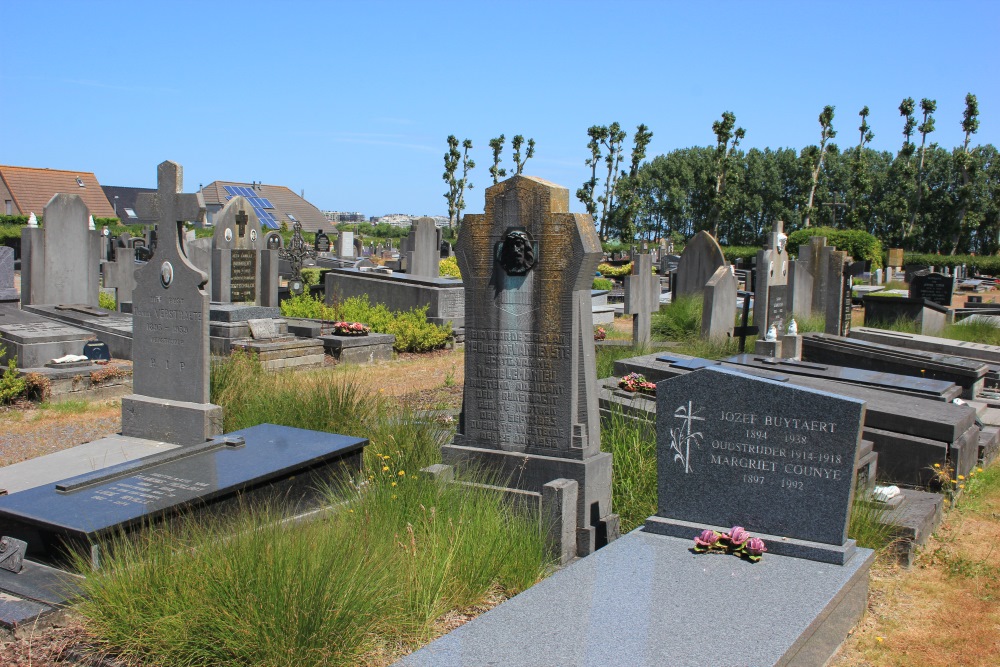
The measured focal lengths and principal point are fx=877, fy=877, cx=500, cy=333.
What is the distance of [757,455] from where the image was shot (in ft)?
16.8

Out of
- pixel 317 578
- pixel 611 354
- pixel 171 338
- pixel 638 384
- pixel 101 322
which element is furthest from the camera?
pixel 101 322

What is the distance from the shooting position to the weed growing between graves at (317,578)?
149 inches

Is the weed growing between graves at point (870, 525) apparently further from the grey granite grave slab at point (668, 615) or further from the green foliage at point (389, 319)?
the green foliage at point (389, 319)

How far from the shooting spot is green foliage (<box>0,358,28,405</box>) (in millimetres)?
10016

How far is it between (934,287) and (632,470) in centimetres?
1803

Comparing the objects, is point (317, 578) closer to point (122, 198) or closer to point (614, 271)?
point (614, 271)

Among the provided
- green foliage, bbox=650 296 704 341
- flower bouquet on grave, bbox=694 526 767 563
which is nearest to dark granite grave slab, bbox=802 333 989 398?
green foliage, bbox=650 296 704 341

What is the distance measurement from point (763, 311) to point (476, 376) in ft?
28.7

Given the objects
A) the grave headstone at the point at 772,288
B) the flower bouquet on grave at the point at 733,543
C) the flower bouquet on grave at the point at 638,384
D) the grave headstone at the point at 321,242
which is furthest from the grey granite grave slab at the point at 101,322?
the grave headstone at the point at 321,242

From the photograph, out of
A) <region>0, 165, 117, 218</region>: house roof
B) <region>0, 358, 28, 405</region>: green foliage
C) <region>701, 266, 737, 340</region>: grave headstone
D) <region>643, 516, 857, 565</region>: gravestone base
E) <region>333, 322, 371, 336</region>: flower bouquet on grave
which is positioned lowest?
<region>643, 516, 857, 565</region>: gravestone base

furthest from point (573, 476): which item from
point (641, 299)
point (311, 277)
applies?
point (311, 277)

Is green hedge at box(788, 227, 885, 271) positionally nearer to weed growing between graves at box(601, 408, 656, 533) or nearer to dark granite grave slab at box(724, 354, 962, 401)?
dark granite grave slab at box(724, 354, 962, 401)

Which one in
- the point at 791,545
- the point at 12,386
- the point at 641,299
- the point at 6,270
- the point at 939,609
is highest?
the point at 6,270

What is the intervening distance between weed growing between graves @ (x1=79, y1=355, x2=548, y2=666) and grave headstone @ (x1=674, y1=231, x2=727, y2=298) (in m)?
12.7
